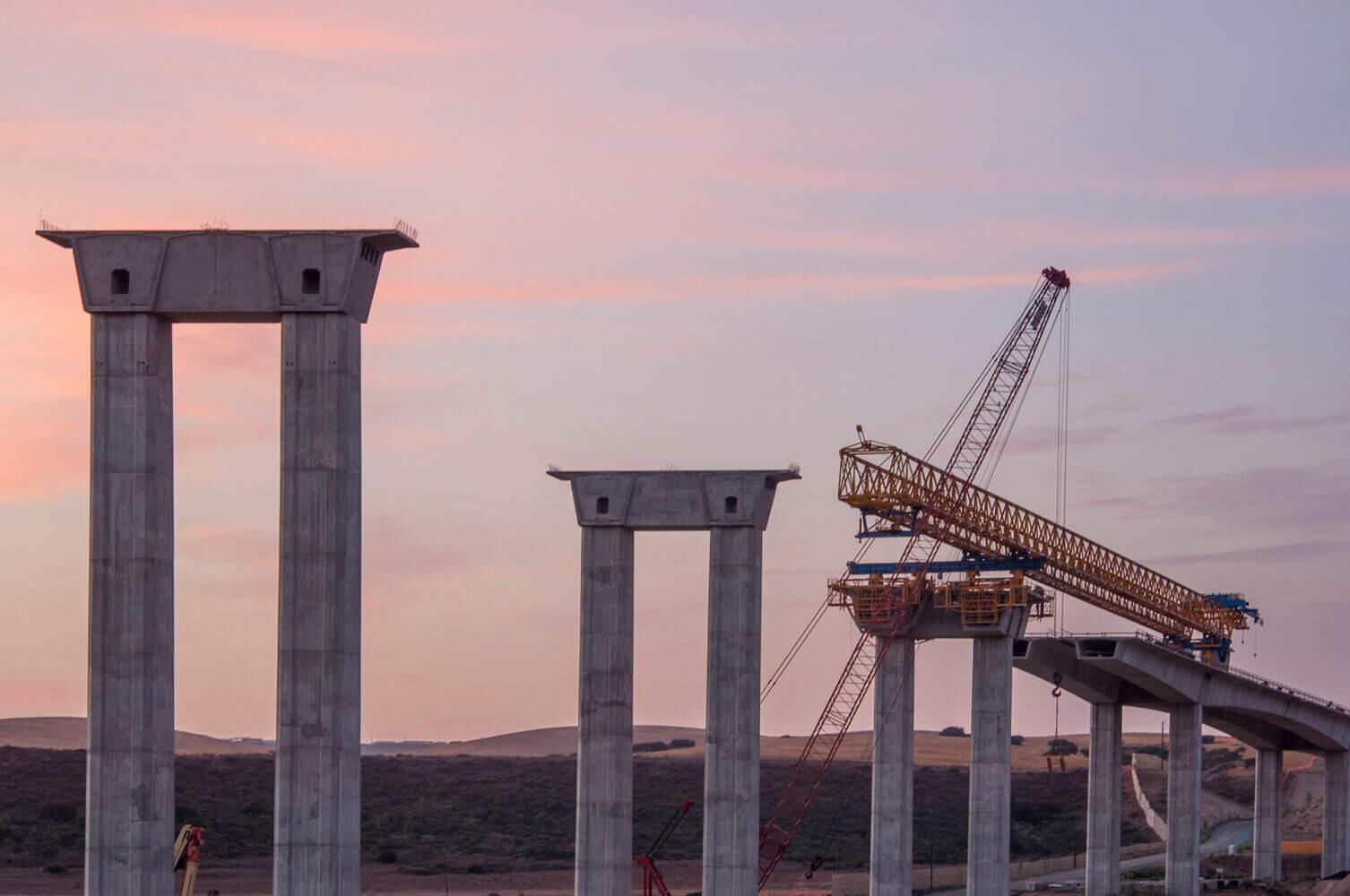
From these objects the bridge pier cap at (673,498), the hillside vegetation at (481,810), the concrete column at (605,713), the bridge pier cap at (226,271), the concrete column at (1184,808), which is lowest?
the hillside vegetation at (481,810)

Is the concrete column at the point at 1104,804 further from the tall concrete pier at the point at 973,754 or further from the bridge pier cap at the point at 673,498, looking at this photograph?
the bridge pier cap at the point at 673,498

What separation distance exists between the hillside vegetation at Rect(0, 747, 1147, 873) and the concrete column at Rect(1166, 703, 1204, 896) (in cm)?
2992

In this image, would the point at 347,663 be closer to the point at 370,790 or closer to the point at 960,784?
the point at 370,790

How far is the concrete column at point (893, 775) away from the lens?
8338 centimetres

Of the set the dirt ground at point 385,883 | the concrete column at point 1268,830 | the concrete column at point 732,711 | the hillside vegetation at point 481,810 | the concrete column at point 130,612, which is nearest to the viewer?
the concrete column at point 130,612

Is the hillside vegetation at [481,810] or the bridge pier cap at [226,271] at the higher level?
the bridge pier cap at [226,271]

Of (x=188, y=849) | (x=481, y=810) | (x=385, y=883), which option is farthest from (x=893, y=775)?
(x=481, y=810)

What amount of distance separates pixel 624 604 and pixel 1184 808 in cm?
4906

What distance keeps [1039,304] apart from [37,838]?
57734mm

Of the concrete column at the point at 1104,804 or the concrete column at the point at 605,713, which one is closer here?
the concrete column at the point at 605,713

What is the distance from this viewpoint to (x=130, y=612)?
45094 mm

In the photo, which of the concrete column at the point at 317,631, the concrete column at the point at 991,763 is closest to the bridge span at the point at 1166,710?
the concrete column at the point at 991,763

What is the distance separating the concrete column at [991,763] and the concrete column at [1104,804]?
18129 millimetres

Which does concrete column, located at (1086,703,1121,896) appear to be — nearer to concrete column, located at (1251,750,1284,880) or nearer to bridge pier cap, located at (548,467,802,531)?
concrete column, located at (1251,750,1284,880)
